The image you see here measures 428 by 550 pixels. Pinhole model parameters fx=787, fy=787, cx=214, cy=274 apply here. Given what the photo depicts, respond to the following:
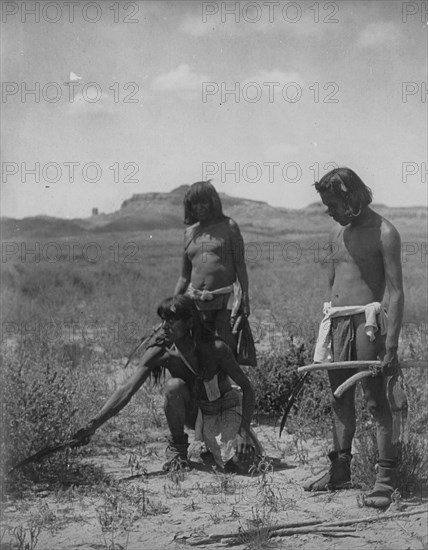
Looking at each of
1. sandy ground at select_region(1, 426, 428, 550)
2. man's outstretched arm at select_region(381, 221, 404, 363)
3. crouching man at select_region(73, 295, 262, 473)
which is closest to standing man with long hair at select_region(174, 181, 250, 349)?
Answer: crouching man at select_region(73, 295, 262, 473)

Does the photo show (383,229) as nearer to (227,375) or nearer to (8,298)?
(227,375)

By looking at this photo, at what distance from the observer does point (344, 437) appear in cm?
448

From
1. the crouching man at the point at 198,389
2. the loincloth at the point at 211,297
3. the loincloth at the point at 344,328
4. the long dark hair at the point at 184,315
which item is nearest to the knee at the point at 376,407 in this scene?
the loincloth at the point at 344,328

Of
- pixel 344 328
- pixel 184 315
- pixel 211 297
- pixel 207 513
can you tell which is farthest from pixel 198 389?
pixel 344 328

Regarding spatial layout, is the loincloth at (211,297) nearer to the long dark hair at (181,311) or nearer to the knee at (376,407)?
the long dark hair at (181,311)

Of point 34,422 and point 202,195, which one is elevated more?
point 202,195

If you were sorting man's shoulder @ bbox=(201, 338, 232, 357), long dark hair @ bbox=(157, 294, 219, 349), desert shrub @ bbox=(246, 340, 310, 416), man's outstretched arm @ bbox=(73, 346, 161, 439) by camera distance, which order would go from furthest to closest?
desert shrub @ bbox=(246, 340, 310, 416), man's shoulder @ bbox=(201, 338, 232, 357), long dark hair @ bbox=(157, 294, 219, 349), man's outstretched arm @ bbox=(73, 346, 161, 439)

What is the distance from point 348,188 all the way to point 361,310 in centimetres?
66

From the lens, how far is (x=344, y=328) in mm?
4336

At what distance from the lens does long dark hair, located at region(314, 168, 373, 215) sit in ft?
14.0

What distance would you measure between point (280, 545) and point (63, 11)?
3.97 meters

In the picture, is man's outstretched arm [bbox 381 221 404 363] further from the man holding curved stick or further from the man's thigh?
the man's thigh

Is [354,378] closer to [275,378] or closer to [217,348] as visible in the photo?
[217,348]

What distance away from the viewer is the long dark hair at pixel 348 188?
14.0ft
